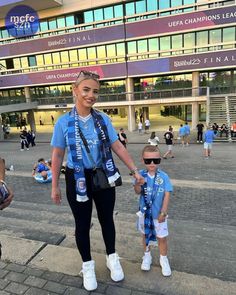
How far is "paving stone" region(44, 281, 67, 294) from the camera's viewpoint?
2.48m

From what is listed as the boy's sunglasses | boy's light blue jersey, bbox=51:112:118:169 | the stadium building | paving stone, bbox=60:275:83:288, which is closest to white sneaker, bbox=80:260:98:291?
paving stone, bbox=60:275:83:288

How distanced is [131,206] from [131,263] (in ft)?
14.8

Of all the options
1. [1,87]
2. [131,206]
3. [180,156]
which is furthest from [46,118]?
[131,206]

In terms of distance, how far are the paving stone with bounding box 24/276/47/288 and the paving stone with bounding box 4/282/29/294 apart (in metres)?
0.06

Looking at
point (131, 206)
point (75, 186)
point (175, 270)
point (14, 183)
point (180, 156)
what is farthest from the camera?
point (180, 156)

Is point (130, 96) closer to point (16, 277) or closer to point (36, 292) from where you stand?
point (16, 277)

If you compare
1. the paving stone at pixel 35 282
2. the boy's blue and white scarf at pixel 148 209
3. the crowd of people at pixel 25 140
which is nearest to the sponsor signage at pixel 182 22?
the crowd of people at pixel 25 140

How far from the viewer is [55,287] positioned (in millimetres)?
2521

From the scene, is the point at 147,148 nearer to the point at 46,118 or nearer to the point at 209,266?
the point at 209,266

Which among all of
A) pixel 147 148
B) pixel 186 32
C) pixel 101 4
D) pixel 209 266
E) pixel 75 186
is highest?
pixel 101 4

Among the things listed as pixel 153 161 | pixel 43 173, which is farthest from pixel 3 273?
pixel 43 173

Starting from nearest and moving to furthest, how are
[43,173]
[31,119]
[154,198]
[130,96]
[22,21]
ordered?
[154,198] → [43,173] → [130,96] → [22,21] → [31,119]

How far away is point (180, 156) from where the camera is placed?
1564cm

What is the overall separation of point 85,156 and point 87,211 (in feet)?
1.78
